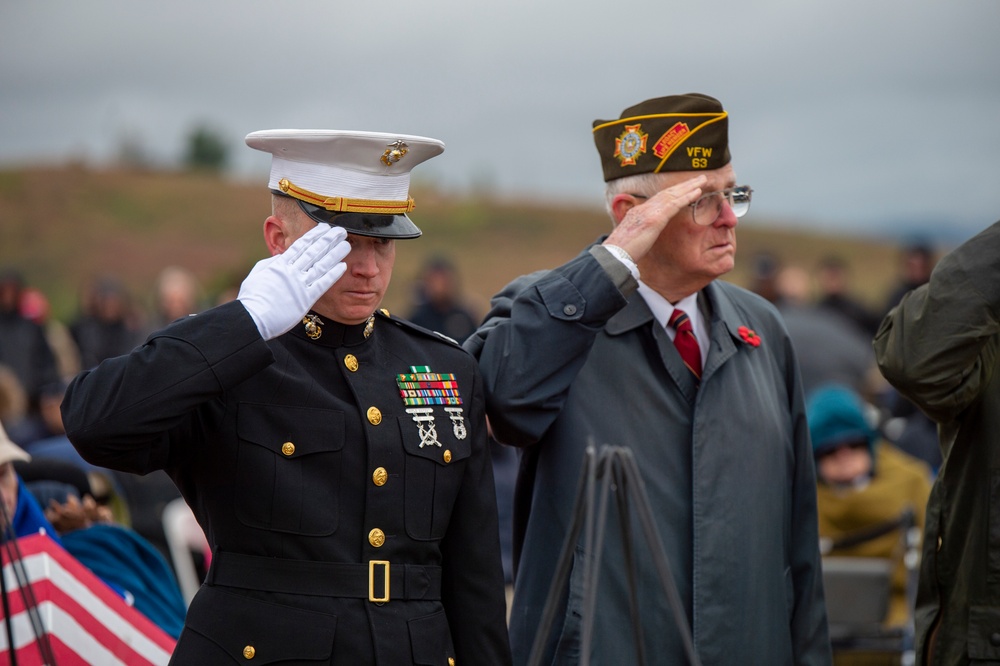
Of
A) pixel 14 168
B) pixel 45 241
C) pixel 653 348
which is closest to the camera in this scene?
pixel 653 348

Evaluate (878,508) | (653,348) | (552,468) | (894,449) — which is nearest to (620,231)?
(653,348)

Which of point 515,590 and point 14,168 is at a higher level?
point 515,590

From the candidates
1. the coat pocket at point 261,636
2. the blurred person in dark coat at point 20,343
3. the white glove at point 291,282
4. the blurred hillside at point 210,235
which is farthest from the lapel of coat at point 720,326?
the blurred hillside at point 210,235

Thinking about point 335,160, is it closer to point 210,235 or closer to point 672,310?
point 672,310

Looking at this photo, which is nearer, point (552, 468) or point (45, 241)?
point (552, 468)

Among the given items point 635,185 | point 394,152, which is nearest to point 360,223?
point 394,152

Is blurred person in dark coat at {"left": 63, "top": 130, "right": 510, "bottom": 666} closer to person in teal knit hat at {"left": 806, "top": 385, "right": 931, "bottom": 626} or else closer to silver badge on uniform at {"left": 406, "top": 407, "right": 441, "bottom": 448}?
silver badge on uniform at {"left": 406, "top": 407, "right": 441, "bottom": 448}

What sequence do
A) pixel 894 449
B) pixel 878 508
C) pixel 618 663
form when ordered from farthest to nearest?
pixel 894 449, pixel 878 508, pixel 618 663

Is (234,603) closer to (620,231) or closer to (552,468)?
(552,468)

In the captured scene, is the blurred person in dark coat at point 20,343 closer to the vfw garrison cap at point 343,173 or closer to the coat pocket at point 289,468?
the vfw garrison cap at point 343,173

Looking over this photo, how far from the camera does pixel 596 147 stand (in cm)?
403

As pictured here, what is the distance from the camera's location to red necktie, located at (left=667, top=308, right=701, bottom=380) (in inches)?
149

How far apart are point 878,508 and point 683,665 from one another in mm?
3480

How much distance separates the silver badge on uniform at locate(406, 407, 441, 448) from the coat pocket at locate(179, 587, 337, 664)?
490 mm
